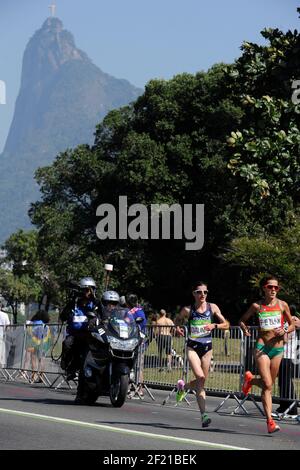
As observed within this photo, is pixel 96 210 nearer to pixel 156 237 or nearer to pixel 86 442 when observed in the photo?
pixel 156 237

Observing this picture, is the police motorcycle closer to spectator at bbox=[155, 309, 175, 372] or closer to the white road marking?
the white road marking

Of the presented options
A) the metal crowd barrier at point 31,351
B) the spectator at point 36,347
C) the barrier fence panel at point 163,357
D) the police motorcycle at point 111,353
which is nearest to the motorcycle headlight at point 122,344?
the police motorcycle at point 111,353

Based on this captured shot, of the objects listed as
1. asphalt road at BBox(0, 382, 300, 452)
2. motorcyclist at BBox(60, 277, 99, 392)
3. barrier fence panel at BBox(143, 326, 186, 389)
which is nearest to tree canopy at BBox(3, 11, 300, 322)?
barrier fence panel at BBox(143, 326, 186, 389)

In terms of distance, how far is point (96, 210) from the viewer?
5044 cm

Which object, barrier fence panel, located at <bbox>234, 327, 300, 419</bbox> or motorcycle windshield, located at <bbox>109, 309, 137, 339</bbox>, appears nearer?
motorcycle windshield, located at <bbox>109, 309, 137, 339</bbox>

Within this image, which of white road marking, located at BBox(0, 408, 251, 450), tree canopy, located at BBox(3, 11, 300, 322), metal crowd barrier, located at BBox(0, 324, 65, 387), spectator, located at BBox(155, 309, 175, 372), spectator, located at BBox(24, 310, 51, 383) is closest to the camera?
white road marking, located at BBox(0, 408, 251, 450)

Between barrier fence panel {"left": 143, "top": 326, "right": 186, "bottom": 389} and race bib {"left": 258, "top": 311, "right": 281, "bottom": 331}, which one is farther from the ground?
race bib {"left": 258, "top": 311, "right": 281, "bottom": 331}

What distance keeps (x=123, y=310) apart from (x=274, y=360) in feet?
11.1

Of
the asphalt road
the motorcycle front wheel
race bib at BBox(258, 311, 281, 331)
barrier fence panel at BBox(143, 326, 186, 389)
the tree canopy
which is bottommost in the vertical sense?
the asphalt road

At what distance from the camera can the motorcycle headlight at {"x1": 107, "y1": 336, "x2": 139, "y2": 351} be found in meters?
15.6

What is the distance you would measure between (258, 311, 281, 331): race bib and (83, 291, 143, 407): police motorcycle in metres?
2.78

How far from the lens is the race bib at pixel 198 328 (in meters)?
14.1

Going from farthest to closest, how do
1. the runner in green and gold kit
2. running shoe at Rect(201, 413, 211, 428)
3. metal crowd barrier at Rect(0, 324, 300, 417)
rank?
metal crowd barrier at Rect(0, 324, 300, 417), running shoe at Rect(201, 413, 211, 428), the runner in green and gold kit
